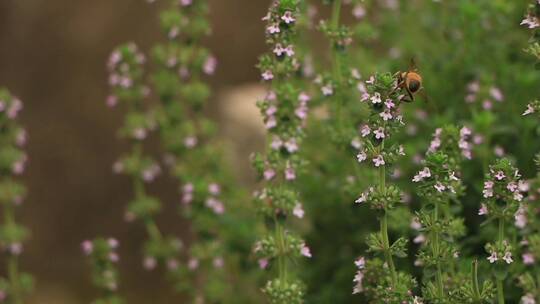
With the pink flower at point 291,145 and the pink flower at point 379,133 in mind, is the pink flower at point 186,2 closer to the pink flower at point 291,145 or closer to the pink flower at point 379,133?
the pink flower at point 291,145

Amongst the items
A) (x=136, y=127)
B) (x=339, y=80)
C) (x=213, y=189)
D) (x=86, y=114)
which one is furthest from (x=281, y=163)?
(x=86, y=114)

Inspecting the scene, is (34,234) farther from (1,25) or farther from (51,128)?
(1,25)

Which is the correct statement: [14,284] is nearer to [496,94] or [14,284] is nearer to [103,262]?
[103,262]

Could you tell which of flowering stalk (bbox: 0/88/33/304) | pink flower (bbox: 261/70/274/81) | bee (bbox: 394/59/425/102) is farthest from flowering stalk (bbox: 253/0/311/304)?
flowering stalk (bbox: 0/88/33/304)

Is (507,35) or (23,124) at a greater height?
(23,124)

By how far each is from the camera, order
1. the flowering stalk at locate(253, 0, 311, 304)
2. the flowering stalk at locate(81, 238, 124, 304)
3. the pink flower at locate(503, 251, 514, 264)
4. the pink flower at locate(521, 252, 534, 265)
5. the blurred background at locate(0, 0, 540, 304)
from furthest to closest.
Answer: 1. the blurred background at locate(0, 0, 540, 304)
2. the flowering stalk at locate(81, 238, 124, 304)
3. the flowering stalk at locate(253, 0, 311, 304)
4. the pink flower at locate(521, 252, 534, 265)
5. the pink flower at locate(503, 251, 514, 264)

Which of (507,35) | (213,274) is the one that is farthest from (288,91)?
(507,35)

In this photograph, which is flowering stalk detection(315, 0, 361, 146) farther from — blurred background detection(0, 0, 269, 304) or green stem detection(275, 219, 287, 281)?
blurred background detection(0, 0, 269, 304)
